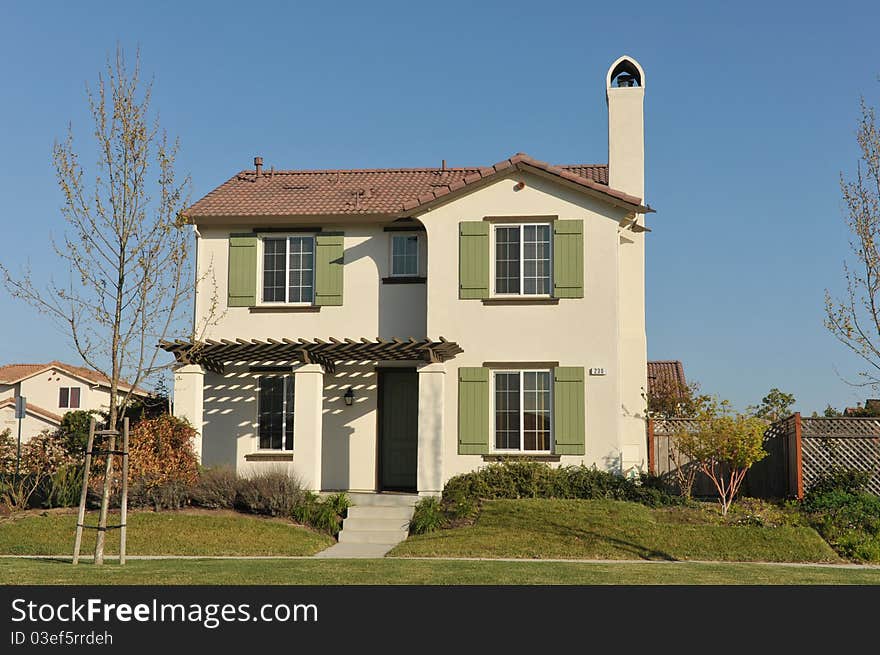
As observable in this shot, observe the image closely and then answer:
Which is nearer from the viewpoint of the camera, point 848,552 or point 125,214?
point 125,214

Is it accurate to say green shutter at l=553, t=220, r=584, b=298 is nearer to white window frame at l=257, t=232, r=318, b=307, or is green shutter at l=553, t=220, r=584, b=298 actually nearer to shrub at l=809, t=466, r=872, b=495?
white window frame at l=257, t=232, r=318, b=307

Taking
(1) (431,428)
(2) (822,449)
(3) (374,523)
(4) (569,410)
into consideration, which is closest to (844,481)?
(2) (822,449)

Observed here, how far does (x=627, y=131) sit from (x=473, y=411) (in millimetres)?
Result: 7286

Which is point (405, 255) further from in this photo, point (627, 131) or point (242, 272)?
point (627, 131)

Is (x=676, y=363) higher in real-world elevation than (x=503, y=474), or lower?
higher

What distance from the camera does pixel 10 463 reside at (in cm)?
2034

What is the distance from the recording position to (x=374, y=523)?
18.9 m

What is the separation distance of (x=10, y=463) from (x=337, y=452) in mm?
6449

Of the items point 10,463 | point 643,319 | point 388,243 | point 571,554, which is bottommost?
point 571,554

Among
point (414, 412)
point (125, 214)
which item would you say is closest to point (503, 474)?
point (414, 412)

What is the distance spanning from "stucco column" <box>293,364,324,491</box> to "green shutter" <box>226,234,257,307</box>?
2.45 meters

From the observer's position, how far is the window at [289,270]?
22.1 m

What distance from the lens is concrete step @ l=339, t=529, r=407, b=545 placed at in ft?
59.5
